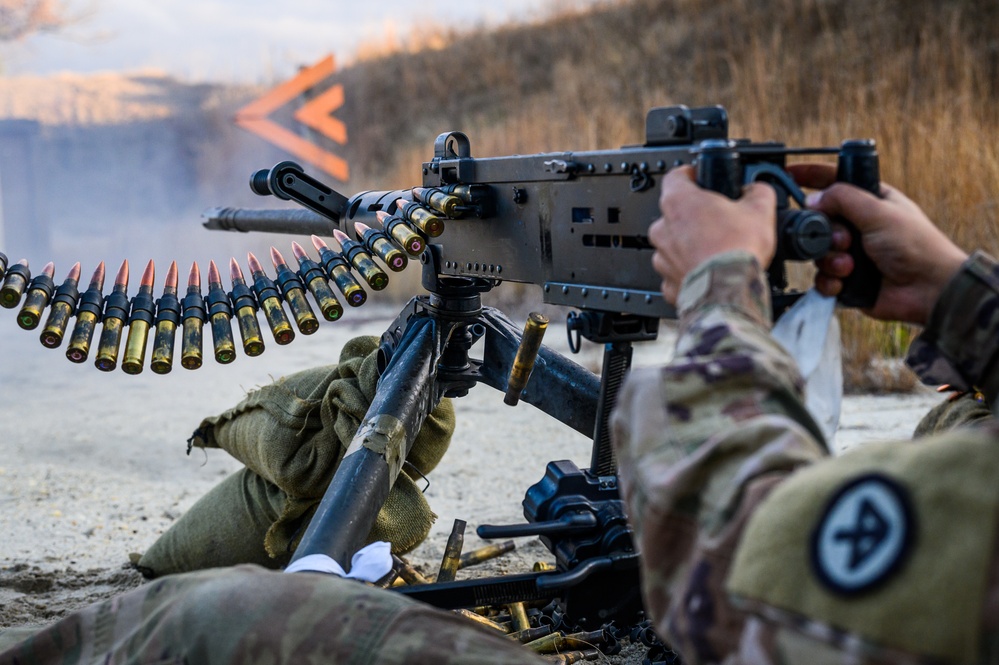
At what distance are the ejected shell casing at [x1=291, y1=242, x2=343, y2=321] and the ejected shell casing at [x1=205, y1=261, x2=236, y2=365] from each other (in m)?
0.26

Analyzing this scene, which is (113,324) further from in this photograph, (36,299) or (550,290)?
→ (550,290)

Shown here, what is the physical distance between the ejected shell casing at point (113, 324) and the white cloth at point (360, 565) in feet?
3.44

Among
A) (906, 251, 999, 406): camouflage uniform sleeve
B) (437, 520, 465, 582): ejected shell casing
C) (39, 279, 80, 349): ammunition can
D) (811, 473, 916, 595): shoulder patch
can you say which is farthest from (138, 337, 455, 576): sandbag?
(811, 473, 916, 595): shoulder patch

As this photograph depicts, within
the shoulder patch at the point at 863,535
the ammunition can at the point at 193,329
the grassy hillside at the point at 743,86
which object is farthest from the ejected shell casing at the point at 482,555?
the grassy hillside at the point at 743,86

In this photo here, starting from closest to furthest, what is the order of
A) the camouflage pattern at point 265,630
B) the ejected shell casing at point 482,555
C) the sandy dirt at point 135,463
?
the camouflage pattern at point 265,630 → the ejected shell casing at point 482,555 → the sandy dirt at point 135,463

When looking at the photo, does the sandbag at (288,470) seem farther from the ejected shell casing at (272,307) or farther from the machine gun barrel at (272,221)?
the machine gun barrel at (272,221)

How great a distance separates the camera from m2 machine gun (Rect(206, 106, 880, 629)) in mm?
Result: 1662

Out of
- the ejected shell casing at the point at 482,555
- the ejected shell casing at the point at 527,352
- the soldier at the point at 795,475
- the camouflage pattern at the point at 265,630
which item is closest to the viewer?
the soldier at the point at 795,475

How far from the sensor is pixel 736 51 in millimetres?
15867

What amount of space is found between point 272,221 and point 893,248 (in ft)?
8.24

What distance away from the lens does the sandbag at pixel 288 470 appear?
9.99 feet

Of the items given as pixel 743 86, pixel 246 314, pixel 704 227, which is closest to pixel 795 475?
pixel 704 227

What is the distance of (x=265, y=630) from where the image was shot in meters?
1.36

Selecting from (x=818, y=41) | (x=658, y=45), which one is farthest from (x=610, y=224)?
(x=658, y=45)
